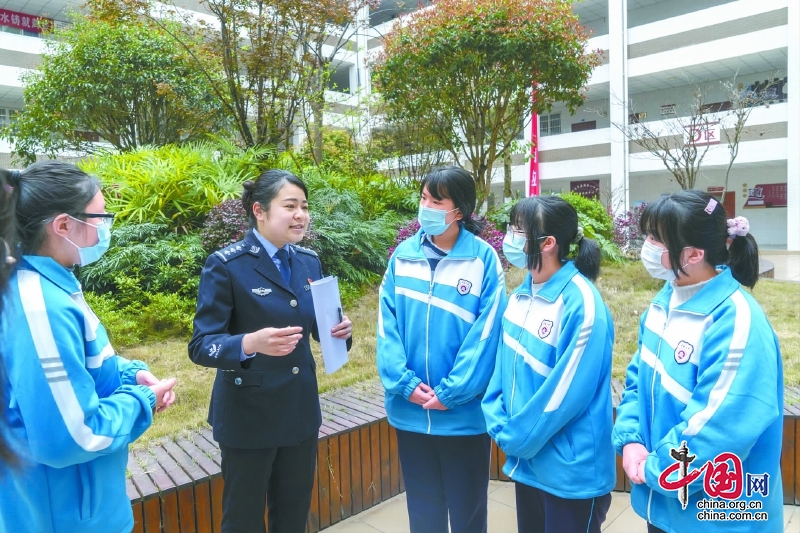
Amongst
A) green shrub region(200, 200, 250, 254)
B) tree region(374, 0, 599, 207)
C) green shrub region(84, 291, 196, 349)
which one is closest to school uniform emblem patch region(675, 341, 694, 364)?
green shrub region(84, 291, 196, 349)

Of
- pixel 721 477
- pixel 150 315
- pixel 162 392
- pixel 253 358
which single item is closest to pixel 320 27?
pixel 150 315

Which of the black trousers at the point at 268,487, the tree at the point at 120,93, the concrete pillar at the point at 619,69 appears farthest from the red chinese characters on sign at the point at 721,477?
the concrete pillar at the point at 619,69

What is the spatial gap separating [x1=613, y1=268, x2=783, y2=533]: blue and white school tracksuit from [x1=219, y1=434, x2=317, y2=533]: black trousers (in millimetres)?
1234

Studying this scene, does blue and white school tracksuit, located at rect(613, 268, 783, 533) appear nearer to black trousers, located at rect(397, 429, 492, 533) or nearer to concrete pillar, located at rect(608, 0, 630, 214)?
black trousers, located at rect(397, 429, 492, 533)

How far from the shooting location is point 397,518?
123 inches

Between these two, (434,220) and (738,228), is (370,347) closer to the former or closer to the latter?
(434,220)

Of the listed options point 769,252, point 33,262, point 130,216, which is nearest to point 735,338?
point 33,262

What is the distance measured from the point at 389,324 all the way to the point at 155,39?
1084 centimetres

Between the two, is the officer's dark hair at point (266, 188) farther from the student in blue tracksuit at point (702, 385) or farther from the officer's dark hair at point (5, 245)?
the student in blue tracksuit at point (702, 385)

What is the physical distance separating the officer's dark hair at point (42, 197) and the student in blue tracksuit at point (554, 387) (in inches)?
61.5

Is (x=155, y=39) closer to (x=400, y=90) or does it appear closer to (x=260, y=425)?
(x=400, y=90)

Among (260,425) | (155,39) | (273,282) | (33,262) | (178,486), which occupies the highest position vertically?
(155,39)

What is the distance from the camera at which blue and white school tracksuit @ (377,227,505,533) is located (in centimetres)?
228

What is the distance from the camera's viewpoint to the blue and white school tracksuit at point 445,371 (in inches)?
89.9
